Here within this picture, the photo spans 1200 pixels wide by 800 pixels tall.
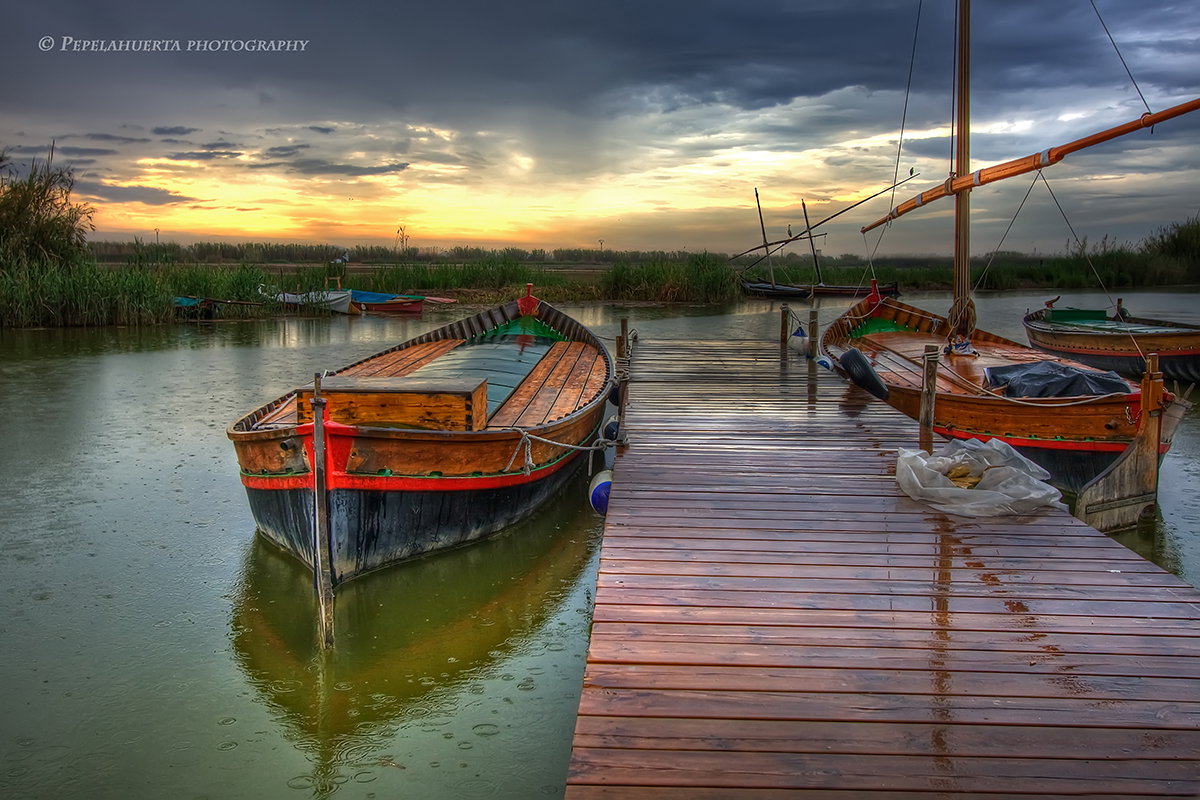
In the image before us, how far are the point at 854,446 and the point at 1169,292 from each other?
35.8 meters

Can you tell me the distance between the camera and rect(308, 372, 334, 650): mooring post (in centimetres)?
477

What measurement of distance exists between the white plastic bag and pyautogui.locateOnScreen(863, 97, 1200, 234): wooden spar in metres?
4.04

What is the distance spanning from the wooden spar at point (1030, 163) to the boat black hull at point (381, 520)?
640cm

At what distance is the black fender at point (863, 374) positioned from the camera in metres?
8.95

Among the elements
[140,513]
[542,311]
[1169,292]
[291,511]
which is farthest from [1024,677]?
[1169,292]

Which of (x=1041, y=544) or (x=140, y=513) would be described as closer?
(x=1041, y=544)

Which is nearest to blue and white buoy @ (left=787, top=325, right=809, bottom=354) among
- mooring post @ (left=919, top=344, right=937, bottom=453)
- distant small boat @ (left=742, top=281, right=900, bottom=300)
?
mooring post @ (left=919, top=344, right=937, bottom=453)

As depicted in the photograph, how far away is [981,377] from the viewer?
9000 mm

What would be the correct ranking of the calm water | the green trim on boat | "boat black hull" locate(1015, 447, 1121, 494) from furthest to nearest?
the green trim on boat, "boat black hull" locate(1015, 447, 1121, 494), the calm water

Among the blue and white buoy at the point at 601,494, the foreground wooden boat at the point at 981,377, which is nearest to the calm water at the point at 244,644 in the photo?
the blue and white buoy at the point at 601,494

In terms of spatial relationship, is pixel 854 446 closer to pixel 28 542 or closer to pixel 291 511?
pixel 291 511

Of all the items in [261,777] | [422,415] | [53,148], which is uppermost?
[53,148]

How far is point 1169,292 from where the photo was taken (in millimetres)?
34719

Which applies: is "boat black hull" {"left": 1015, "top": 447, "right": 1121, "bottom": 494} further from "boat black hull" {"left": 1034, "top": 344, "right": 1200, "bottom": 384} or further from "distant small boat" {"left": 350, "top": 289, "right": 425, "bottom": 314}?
"distant small boat" {"left": 350, "top": 289, "right": 425, "bottom": 314}
